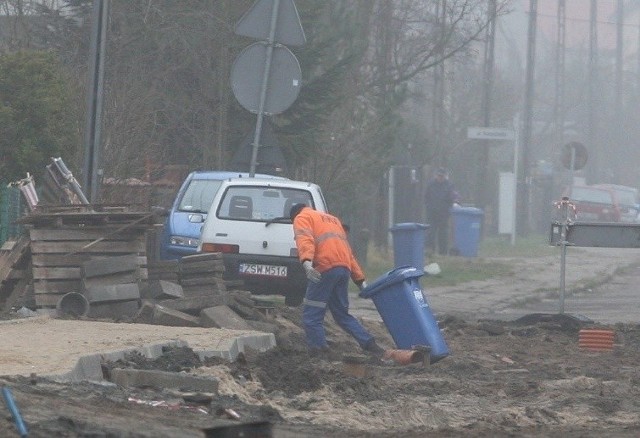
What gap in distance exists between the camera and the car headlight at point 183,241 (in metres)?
18.9

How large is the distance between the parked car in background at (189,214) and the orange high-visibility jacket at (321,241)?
546 centimetres

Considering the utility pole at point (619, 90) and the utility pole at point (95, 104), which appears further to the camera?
the utility pole at point (619, 90)

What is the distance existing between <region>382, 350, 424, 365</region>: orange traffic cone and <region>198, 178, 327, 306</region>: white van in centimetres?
466

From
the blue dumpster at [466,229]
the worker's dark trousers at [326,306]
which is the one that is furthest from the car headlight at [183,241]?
the blue dumpster at [466,229]

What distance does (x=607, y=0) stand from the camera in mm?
116438

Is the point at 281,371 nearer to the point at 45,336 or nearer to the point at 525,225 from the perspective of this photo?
the point at 45,336

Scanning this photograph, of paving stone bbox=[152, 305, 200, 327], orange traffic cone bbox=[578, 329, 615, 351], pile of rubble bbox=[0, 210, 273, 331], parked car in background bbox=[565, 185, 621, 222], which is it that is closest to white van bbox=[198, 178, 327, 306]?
pile of rubble bbox=[0, 210, 273, 331]

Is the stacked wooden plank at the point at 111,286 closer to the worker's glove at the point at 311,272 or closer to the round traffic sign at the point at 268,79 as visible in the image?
the worker's glove at the point at 311,272

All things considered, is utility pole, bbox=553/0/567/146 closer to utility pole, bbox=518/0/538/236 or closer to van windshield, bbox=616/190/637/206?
van windshield, bbox=616/190/637/206

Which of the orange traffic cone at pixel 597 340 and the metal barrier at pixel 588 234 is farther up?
the metal barrier at pixel 588 234

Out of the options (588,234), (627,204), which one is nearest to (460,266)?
(588,234)

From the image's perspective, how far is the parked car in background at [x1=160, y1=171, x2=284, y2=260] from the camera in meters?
19.0

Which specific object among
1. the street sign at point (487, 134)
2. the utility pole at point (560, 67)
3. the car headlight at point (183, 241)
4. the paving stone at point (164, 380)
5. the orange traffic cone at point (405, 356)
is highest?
the utility pole at point (560, 67)

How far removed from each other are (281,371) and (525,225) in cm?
4133
